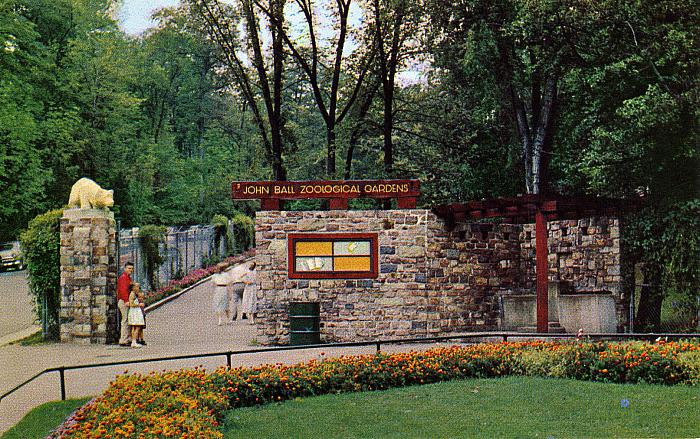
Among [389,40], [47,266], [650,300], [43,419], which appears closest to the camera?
[43,419]

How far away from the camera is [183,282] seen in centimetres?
3369

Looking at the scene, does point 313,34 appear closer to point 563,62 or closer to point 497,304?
point 563,62

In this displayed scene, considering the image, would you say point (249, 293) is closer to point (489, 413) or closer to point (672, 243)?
point (672, 243)

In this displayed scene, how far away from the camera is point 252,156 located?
50.6 meters

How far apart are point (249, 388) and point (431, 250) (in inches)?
315

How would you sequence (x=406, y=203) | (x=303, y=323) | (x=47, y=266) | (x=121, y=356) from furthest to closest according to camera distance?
1. (x=47, y=266)
2. (x=406, y=203)
3. (x=303, y=323)
4. (x=121, y=356)

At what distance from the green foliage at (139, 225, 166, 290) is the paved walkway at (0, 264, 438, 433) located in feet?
12.2

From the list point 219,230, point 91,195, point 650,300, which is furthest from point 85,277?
point 219,230

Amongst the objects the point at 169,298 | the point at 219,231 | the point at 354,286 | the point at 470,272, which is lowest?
the point at 169,298

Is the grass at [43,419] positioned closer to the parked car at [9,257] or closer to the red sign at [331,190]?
the red sign at [331,190]

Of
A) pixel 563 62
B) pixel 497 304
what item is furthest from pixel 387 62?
pixel 497 304

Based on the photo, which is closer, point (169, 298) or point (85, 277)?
point (85, 277)

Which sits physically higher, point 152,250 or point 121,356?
point 152,250

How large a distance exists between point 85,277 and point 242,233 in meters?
29.3
